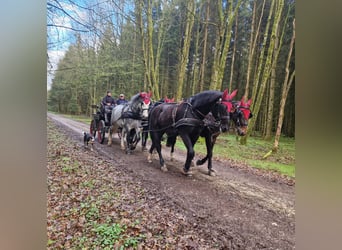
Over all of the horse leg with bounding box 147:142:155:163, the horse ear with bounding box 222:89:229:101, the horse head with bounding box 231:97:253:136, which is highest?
the horse ear with bounding box 222:89:229:101

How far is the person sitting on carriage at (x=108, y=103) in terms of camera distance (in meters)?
1.65

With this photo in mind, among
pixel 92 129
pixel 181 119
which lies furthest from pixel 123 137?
pixel 181 119

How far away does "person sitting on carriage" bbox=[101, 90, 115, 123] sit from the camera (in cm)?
165

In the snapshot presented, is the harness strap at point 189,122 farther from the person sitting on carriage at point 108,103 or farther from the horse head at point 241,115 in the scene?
the person sitting on carriage at point 108,103

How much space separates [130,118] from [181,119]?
37cm

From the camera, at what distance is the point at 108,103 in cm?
167

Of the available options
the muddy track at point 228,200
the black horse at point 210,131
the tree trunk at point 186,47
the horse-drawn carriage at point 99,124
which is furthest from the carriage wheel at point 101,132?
the black horse at point 210,131

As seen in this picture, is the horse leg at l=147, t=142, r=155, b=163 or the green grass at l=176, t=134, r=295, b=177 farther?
the horse leg at l=147, t=142, r=155, b=163

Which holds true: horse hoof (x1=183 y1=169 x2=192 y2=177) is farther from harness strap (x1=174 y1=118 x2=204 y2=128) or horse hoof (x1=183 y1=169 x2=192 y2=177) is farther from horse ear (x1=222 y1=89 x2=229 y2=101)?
horse ear (x1=222 y1=89 x2=229 y2=101)

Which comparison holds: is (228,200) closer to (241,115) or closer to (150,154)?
(241,115)

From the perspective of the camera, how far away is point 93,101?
168cm

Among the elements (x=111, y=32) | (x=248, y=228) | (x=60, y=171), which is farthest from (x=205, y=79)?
(x=60, y=171)

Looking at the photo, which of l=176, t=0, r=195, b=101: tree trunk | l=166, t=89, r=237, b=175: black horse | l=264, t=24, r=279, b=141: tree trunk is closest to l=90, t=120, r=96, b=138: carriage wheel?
l=176, t=0, r=195, b=101: tree trunk

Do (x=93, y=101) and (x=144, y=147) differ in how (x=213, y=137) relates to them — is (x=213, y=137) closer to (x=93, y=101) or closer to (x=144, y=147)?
(x=144, y=147)
